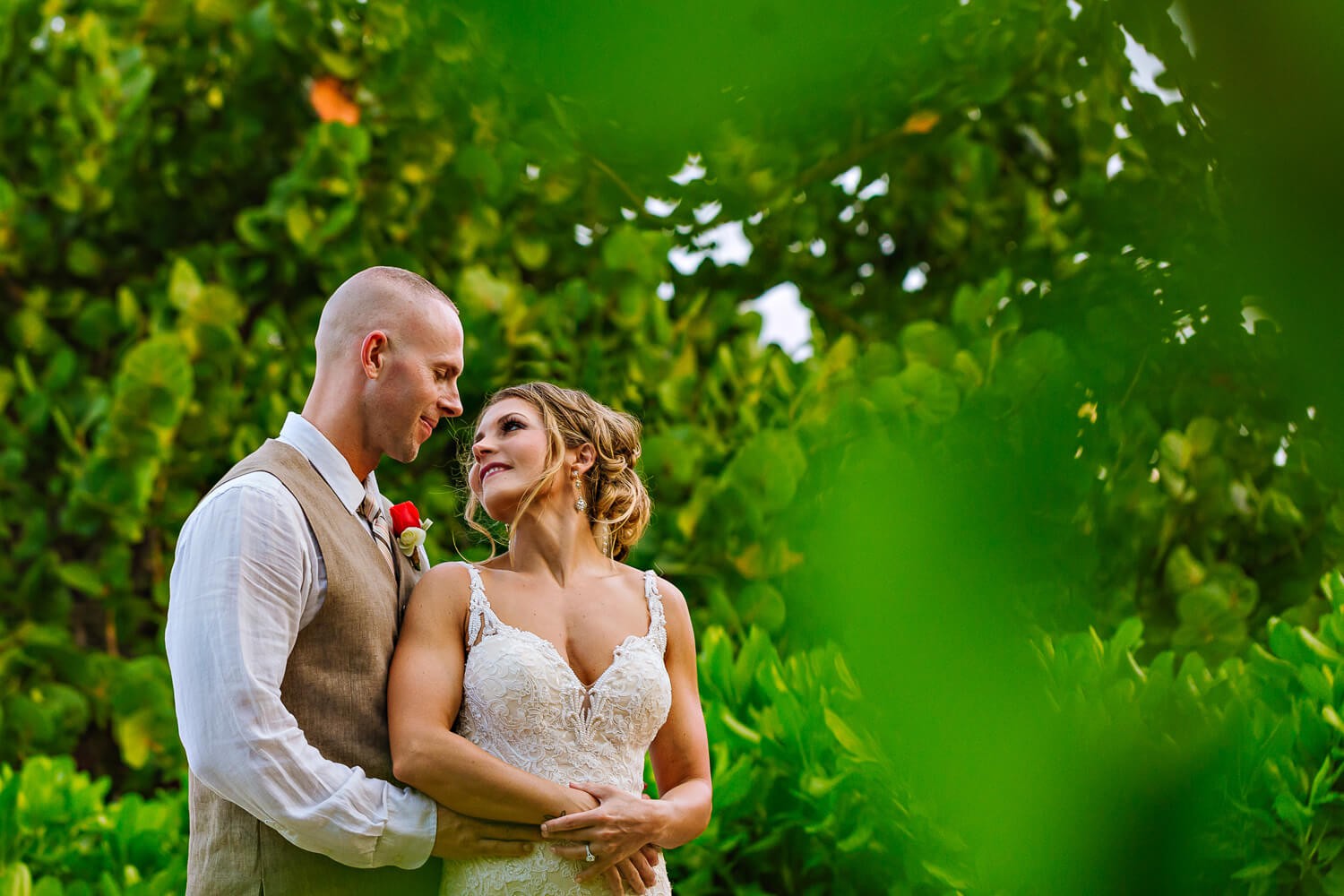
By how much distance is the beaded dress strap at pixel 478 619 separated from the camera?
197 centimetres

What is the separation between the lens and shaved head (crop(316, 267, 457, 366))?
6.23 feet

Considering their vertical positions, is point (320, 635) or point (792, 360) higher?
point (320, 635)

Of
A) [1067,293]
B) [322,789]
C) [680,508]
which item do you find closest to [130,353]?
[680,508]

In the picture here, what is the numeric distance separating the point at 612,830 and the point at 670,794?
0.19 meters

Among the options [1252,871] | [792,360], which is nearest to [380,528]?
[1252,871]

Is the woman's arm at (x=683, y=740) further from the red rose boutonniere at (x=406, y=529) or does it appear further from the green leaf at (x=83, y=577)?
the green leaf at (x=83, y=577)

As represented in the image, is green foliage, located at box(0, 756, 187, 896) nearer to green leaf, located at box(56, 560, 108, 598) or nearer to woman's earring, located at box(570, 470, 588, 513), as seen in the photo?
green leaf, located at box(56, 560, 108, 598)

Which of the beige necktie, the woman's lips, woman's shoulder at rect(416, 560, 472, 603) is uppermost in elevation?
the beige necktie

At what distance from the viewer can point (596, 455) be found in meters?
2.19

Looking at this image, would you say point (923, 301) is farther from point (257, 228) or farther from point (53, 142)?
point (53, 142)

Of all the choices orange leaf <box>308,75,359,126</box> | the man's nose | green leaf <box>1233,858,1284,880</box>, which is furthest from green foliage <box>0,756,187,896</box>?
green leaf <box>1233,858,1284,880</box>

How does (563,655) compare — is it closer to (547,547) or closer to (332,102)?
(547,547)

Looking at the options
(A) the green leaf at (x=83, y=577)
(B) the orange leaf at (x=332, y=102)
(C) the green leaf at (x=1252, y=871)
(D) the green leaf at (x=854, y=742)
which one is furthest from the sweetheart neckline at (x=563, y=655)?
(B) the orange leaf at (x=332, y=102)

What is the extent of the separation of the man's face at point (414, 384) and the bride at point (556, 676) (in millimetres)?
177
